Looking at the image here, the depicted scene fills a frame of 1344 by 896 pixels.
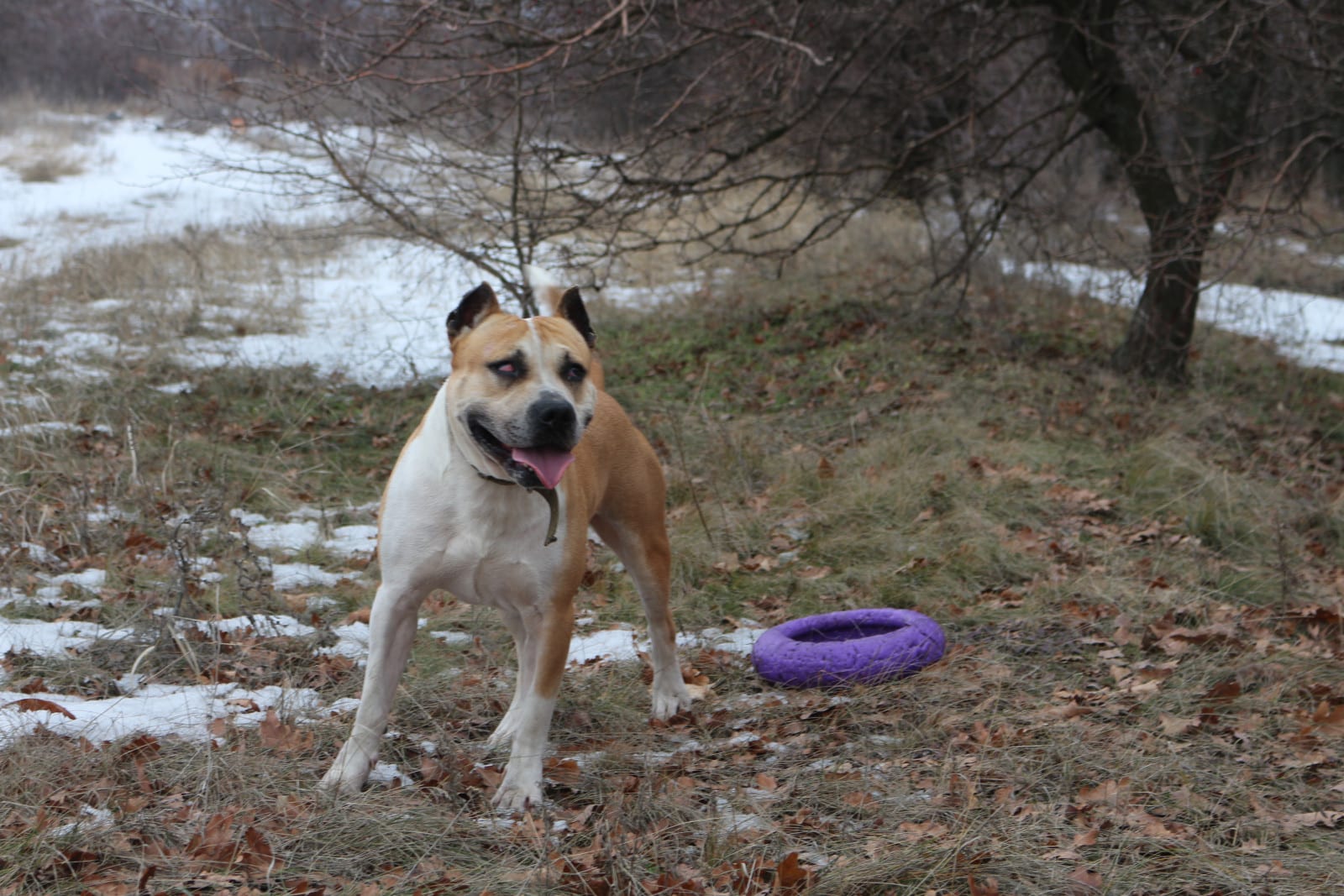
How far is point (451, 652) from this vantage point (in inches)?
199

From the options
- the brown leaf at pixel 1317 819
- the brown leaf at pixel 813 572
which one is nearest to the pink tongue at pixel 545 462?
the brown leaf at pixel 1317 819

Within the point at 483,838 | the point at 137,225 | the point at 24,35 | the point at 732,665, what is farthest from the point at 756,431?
the point at 24,35

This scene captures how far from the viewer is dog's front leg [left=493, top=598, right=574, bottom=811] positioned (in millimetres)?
3668

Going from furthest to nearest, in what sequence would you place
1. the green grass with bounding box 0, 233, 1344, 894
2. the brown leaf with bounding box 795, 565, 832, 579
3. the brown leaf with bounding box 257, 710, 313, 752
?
the brown leaf with bounding box 795, 565, 832, 579 < the brown leaf with bounding box 257, 710, 313, 752 < the green grass with bounding box 0, 233, 1344, 894

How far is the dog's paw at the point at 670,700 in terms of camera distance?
4.58 m

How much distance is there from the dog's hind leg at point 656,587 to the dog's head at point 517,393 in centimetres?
88

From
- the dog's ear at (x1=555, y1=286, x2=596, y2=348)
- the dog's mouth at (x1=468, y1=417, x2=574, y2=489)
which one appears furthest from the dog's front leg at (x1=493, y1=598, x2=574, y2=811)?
the dog's ear at (x1=555, y1=286, x2=596, y2=348)

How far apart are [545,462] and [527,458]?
0.18 ft

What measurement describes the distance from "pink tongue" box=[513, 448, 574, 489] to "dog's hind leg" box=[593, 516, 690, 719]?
3.50ft

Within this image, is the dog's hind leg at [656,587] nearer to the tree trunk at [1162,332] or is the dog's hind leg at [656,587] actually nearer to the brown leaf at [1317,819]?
the brown leaf at [1317,819]

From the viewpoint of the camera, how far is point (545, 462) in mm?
3426

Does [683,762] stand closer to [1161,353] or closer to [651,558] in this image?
[651,558]

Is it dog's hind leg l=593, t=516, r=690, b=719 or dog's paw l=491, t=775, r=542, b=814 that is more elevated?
dog's hind leg l=593, t=516, r=690, b=719

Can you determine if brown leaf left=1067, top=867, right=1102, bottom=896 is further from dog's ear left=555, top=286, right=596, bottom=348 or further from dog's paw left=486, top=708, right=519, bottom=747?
dog's ear left=555, top=286, right=596, bottom=348
